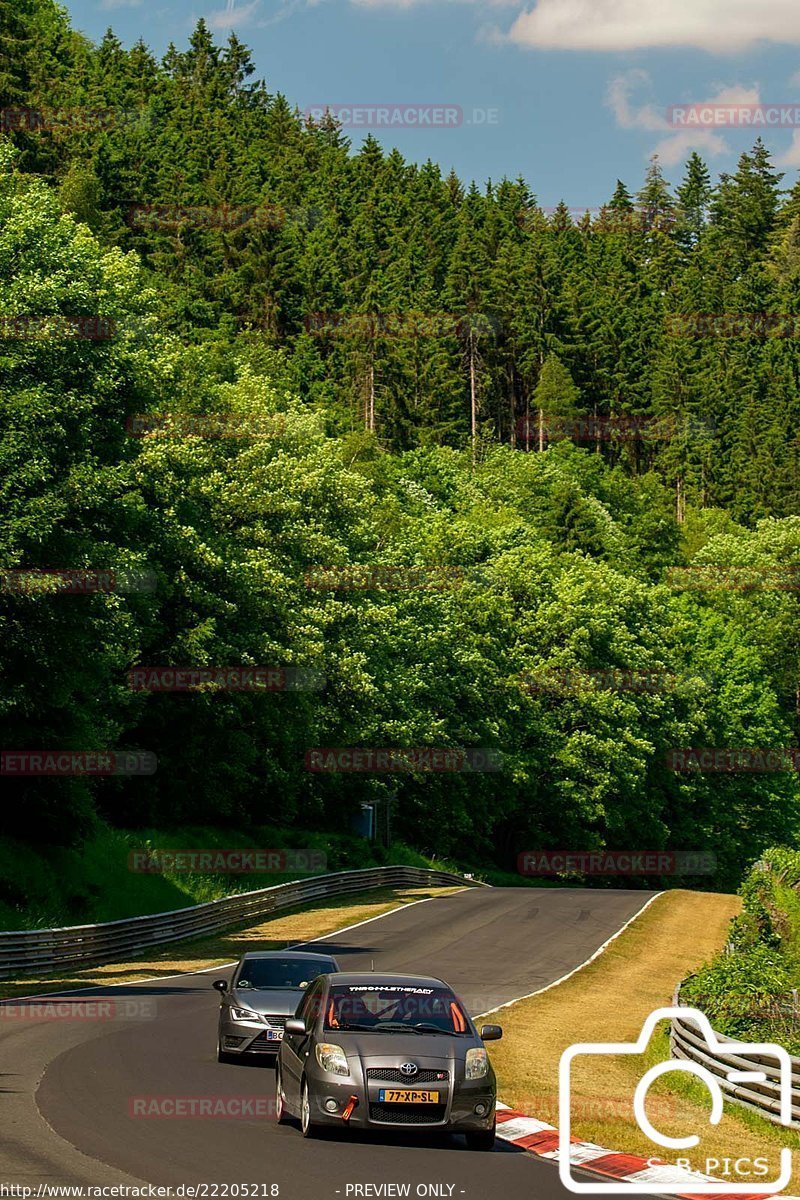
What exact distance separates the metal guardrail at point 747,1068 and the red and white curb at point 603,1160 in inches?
101

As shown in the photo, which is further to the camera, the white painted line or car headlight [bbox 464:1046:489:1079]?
the white painted line

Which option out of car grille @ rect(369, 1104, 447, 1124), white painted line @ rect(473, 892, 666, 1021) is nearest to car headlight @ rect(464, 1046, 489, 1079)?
car grille @ rect(369, 1104, 447, 1124)

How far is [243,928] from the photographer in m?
47.8

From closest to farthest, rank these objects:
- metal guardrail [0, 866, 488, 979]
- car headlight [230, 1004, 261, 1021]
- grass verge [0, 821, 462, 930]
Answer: car headlight [230, 1004, 261, 1021], metal guardrail [0, 866, 488, 979], grass verge [0, 821, 462, 930]

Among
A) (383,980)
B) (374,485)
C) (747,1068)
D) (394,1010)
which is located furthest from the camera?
(374,485)

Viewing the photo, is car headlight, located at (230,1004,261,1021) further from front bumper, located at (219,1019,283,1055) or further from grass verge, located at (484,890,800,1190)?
grass verge, located at (484,890,800,1190)

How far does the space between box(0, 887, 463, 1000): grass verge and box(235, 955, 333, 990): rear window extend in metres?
9.65

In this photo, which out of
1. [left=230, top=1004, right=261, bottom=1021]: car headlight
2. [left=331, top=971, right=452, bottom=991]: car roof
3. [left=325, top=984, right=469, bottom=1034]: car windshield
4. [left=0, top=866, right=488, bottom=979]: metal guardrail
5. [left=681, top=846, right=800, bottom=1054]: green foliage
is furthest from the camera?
[left=0, top=866, right=488, bottom=979]: metal guardrail

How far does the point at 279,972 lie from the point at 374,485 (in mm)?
78893

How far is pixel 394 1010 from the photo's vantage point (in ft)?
49.0

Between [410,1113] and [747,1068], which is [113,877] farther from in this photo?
[410,1113]

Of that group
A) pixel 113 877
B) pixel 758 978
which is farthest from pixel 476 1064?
pixel 113 877

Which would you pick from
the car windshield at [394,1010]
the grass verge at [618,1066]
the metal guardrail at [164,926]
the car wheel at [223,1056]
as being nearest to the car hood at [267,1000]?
the car wheel at [223,1056]

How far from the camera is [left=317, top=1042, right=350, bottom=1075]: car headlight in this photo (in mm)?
13742
